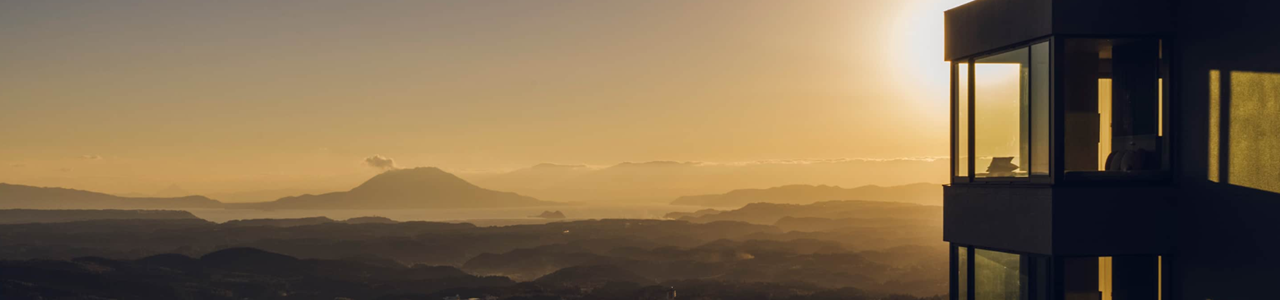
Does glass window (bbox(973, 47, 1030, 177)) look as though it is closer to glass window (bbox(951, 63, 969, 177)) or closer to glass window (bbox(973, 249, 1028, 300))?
glass window (bbox(951, 63, 969, 177))

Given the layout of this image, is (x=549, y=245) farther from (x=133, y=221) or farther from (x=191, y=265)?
(x=133, y=221)

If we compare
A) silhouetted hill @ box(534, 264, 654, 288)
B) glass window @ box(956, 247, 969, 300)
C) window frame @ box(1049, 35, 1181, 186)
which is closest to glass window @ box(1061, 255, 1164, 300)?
window frame @ box(1049, 35, 1181, 186)

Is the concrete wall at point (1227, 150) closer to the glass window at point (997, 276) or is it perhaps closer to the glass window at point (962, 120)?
the glass window at point (997, 276)

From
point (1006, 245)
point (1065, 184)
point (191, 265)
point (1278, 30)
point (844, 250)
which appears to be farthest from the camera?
point (844, 250)

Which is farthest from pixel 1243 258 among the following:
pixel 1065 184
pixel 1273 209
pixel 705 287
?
pixel 705 287

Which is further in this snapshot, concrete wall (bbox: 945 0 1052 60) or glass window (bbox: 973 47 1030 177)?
glass window (bbox: 973 47 1030 177)

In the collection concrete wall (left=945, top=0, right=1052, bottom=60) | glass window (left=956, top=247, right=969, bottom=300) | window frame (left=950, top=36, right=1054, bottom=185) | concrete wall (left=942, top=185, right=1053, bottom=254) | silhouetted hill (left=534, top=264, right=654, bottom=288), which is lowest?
silhouetted hill (left=534, top=264, right=654, bottom=288)

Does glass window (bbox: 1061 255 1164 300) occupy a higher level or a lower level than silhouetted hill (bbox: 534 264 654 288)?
higher
